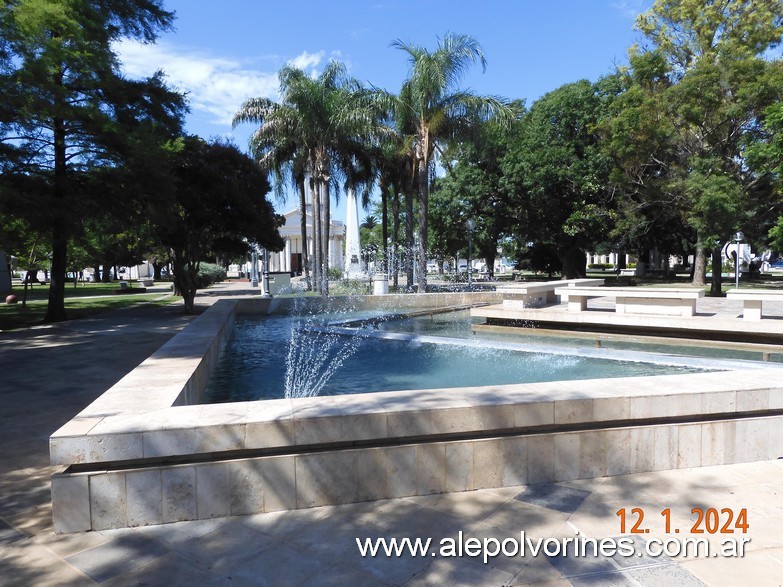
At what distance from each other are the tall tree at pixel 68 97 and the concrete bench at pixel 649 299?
1213 centimetres

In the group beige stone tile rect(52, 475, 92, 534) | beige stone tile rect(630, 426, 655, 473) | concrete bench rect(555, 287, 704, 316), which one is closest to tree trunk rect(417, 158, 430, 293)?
concrete bench rect(555, 287, 704, 316)

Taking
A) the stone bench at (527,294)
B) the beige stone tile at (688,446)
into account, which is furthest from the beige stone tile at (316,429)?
the stone bench at (527,294)

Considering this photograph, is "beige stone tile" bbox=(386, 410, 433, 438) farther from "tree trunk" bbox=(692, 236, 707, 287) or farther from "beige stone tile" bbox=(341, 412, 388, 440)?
"tree trunk" bbox=(692, 236, 707, 287)

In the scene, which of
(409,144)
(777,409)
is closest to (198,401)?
(777,409)

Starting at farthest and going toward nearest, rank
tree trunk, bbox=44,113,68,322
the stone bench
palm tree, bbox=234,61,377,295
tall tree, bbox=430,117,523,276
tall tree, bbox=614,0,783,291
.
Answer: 1. tall tree, bbox=430,117,523,276
2. palm tree, bbox=234,61,377,295
3. tall tree, bbox=614,0,783,291
4. tree trunk, bbox=44,113,68,322
5. the stone bench

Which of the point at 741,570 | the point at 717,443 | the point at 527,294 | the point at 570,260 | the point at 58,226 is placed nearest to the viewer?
the point at 741,570

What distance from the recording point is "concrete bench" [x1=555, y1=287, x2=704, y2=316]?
1122 centimetres

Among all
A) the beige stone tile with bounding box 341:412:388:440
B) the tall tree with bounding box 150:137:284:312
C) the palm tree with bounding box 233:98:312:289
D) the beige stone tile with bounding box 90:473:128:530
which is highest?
the palm tree with bounding box 233:98:312:289

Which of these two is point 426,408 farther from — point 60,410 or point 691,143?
point 691,143

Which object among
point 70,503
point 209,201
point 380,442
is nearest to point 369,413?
point 380,442

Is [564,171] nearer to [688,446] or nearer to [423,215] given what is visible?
[423,215]
